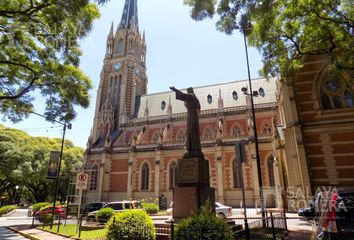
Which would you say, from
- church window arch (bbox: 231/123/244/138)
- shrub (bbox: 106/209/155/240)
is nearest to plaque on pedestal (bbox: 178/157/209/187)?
shrub (bbox: 106/209/155/240)

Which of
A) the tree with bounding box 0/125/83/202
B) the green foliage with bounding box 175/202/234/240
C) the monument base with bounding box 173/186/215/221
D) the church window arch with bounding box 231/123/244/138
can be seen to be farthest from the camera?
the tree with bounding box 0/125/83/202

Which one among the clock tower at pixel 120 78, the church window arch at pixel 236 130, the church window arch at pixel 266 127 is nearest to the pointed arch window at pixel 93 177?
the clock tower at pixel 120 78

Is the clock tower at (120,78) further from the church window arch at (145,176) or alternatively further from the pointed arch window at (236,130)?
the pointed arch window at (236,130)

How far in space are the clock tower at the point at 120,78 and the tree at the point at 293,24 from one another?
97.3 ft

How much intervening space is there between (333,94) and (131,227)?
16972mm

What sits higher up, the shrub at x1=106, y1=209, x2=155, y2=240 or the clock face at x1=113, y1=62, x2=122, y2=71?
the clock face at x1=113, y1=62, x2=122, y2=71

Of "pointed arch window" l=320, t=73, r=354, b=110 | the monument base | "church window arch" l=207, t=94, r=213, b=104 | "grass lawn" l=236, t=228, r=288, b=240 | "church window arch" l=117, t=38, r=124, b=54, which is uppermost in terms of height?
"church window arch" l=117, t=38, r=124, b=54

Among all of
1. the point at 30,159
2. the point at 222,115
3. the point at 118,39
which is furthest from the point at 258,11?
the point at 118,39

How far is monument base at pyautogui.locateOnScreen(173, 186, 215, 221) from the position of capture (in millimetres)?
8617

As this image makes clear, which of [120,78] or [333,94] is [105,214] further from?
[120,78]

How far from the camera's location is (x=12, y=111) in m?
14.2

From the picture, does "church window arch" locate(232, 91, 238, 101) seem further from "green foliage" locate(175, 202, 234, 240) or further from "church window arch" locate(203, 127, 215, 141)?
"green foliage" locate(175, 202, 234, 240)

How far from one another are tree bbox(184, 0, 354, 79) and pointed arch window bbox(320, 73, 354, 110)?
17.6 feet

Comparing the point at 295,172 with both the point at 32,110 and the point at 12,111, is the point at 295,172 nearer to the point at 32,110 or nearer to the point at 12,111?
the point at 32,110
